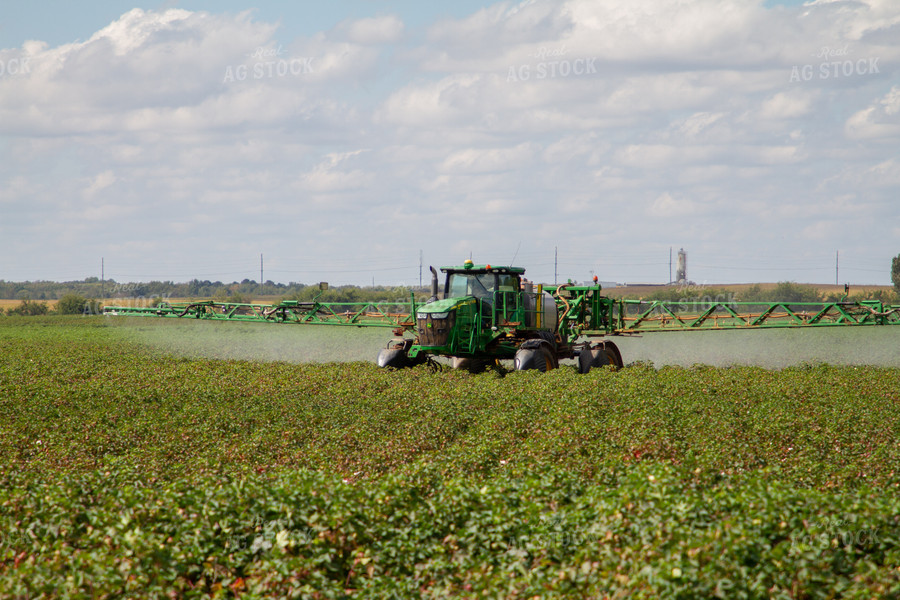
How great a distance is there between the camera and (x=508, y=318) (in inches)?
827

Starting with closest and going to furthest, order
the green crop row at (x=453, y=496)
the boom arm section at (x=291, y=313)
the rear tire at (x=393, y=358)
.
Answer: the green crop row at (x=453, y=496), the rear tire at (x=393, y=358), the boom arm section at (x=291, y=313)

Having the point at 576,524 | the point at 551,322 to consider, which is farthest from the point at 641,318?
the point at 576,524

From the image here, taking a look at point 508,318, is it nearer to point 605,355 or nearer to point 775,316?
point 605,355

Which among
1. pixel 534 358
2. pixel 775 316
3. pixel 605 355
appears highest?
pixel 775 316

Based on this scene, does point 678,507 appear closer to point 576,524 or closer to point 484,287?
point 576,524

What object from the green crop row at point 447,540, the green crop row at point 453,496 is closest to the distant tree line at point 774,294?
the green crop row at point 453,496

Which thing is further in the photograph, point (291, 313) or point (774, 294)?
A: point (774, 294)

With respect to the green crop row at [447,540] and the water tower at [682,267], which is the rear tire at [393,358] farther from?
the water tower at [682,267]

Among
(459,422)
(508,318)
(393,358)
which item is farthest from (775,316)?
(459,422)

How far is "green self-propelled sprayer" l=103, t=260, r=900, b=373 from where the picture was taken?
66.6ft

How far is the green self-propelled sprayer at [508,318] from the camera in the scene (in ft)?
66.6

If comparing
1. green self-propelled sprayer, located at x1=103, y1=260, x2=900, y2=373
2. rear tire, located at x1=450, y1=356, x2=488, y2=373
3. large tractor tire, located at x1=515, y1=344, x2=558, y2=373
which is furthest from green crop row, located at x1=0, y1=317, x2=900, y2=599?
rear tire, located at x1=450, y1=356, x2=488, y2=373

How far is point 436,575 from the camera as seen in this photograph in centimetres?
707

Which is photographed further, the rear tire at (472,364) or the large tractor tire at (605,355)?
the large tractor tire at (605,355)
